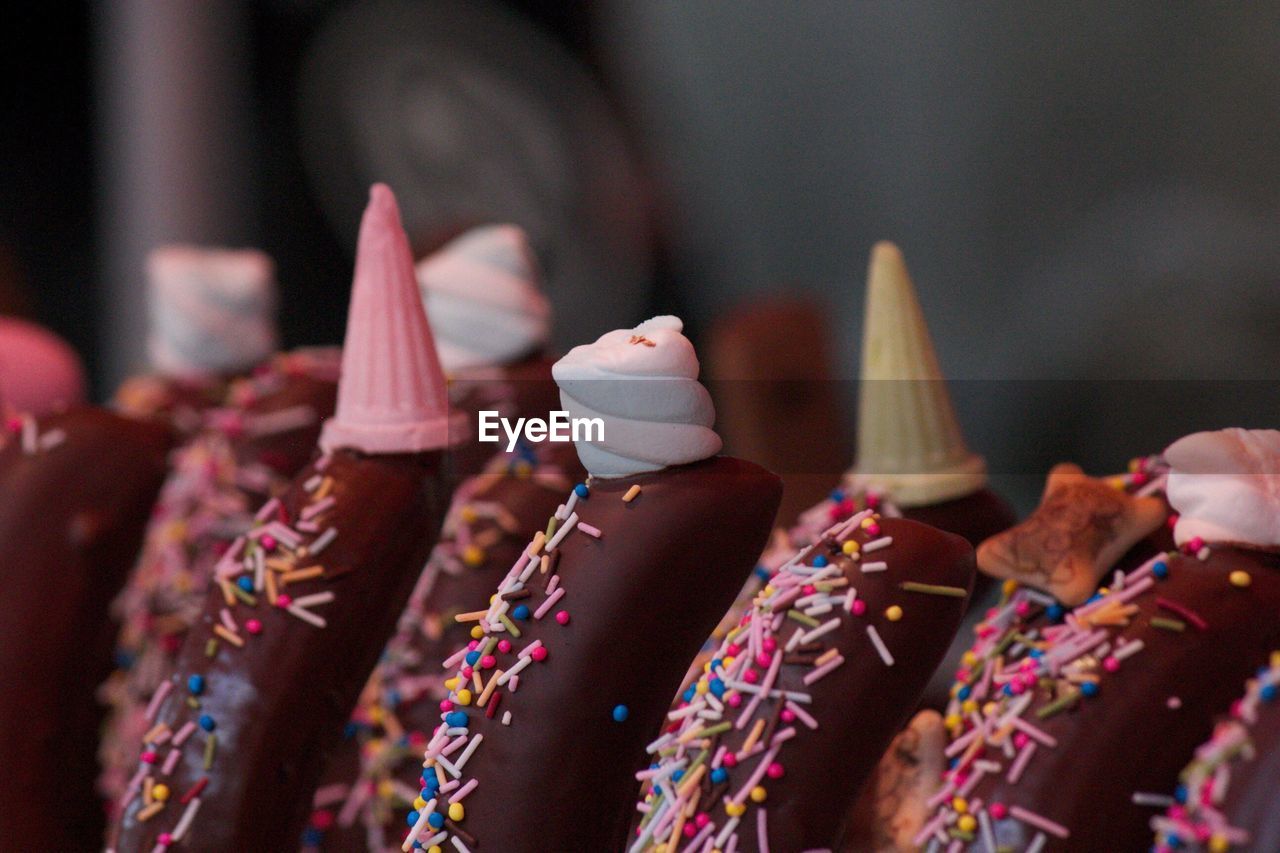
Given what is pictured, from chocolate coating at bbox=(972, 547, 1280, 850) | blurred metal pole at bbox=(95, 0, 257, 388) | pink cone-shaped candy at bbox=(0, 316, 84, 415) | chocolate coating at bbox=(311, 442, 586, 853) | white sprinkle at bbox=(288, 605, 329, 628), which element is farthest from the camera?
blurred metal pole at bbox=(95, 0, 257, 388)

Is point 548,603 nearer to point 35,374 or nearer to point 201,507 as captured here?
point 201,507

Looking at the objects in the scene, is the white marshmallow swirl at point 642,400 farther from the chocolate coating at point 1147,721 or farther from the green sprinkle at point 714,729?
the chocolate coating at point 1147,721

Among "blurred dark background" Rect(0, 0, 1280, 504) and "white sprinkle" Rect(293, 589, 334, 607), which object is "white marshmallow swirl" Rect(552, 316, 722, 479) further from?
"blurred dark background" Rect(0, 0, 1280, 504)

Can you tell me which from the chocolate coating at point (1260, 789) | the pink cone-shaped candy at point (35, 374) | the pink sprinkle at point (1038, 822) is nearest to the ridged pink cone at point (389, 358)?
the pink sprinkle at point (1038, 822)

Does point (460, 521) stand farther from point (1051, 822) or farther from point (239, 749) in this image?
point (1051, 822)

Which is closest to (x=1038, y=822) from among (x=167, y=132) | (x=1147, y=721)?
(x=1147, y=721)
